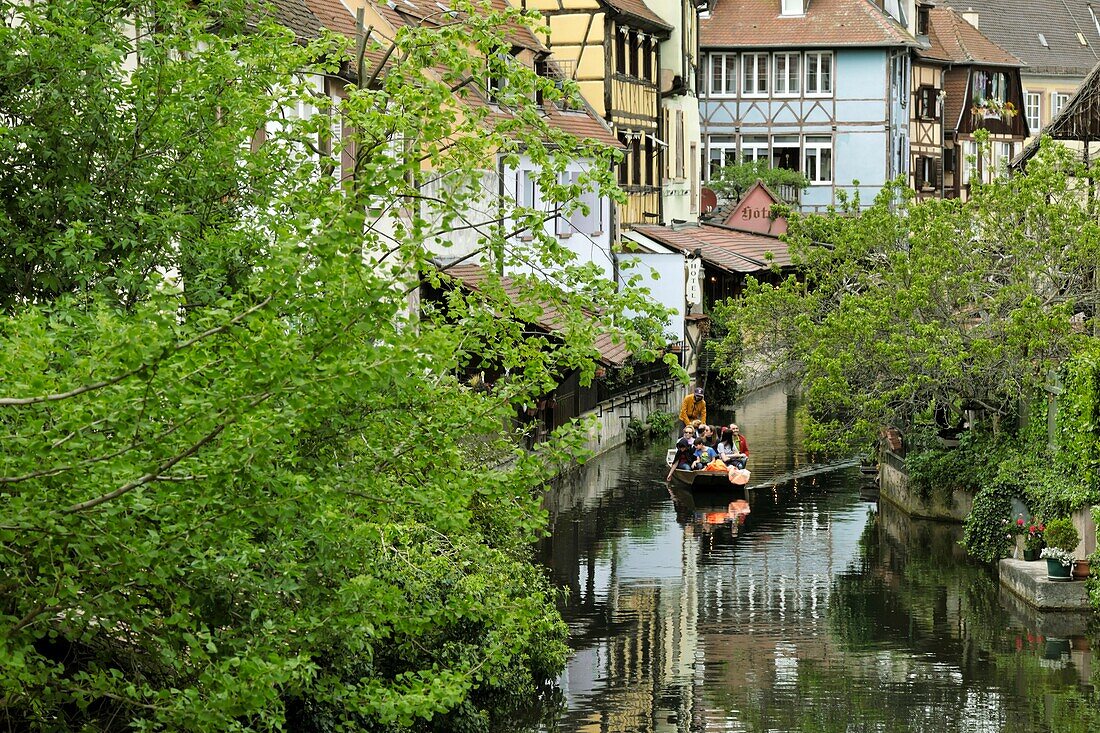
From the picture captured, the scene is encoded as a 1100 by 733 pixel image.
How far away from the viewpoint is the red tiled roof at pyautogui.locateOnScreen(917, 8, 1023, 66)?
69.2m

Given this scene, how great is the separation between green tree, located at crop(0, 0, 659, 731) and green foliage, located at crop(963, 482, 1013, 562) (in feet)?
37.0

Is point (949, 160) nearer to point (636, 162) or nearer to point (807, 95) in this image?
point (807, 95)

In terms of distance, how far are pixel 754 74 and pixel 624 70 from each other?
16612 millimetres

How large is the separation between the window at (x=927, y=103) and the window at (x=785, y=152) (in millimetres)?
7572

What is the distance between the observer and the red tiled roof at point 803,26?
61.4 meters

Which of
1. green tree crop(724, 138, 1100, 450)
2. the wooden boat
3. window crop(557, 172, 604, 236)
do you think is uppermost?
window crop(557, 172, 604, 236)

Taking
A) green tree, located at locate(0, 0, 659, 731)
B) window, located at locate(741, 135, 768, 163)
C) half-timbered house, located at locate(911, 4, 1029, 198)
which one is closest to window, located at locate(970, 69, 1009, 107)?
half-timbered house, located at locate(911, 4, 1029, 198)

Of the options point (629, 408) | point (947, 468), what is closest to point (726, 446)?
point (947, 468)

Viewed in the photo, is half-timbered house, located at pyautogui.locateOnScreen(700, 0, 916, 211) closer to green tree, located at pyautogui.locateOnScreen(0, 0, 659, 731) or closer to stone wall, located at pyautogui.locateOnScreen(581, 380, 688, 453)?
stone wall, located at pyautogui.locateOnScreen(581, 380, 688, 453)

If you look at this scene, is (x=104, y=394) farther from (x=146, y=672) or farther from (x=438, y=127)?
(x=438, y=127)

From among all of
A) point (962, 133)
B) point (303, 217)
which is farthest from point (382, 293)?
point (962, 133)

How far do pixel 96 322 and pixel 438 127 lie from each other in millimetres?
4882

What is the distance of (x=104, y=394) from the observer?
26.4 ft

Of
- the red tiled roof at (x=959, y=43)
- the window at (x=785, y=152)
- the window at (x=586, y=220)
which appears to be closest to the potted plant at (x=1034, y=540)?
the window at (x=586, y=220)
